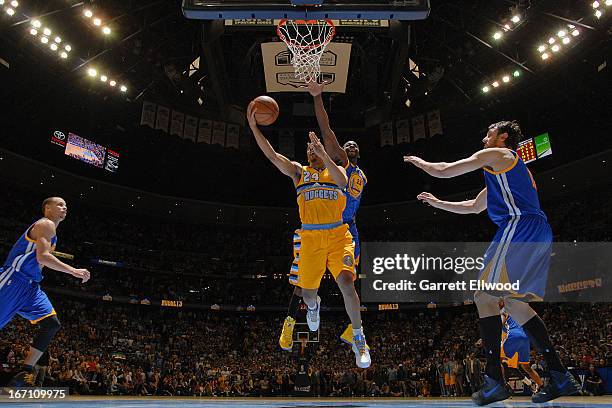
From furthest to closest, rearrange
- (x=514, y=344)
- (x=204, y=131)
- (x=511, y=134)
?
(x=204, y=131) → (x=514, y=344) → (x=511, y=134)

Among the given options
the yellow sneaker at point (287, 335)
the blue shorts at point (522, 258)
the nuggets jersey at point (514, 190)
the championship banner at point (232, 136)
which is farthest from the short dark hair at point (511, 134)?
the championship banner at point (232, 136)

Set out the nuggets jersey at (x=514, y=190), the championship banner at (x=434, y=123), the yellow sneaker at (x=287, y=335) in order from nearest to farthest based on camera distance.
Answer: the nuggets jersey at (x=514, y=190) < the yellow sneaker at (x=287, y=335) < the championship banner at (x=434, y=123)

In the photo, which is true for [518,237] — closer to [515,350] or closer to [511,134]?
[511,134]

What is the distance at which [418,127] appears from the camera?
73.6ft

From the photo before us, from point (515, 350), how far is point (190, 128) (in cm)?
1872

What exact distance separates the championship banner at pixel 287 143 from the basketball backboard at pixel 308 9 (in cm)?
1630

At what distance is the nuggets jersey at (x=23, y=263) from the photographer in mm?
5465

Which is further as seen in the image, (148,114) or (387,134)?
(387,134)

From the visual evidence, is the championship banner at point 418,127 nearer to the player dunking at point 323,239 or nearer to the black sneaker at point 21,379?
the player dunking at point 323,239

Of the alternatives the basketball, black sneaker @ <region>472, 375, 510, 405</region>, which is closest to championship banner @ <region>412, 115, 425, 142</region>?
Result: the basketball

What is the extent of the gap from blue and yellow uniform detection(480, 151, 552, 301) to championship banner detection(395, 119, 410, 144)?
19.1m

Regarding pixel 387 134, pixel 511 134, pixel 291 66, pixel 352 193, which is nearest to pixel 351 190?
pixel 352 193

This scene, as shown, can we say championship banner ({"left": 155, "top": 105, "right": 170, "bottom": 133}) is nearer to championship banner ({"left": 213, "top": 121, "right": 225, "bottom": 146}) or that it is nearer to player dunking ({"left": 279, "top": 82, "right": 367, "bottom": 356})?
championship banner ({"left": 213, "top": 121, "right": 225, "bottom": 146})

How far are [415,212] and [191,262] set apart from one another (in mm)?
12924
